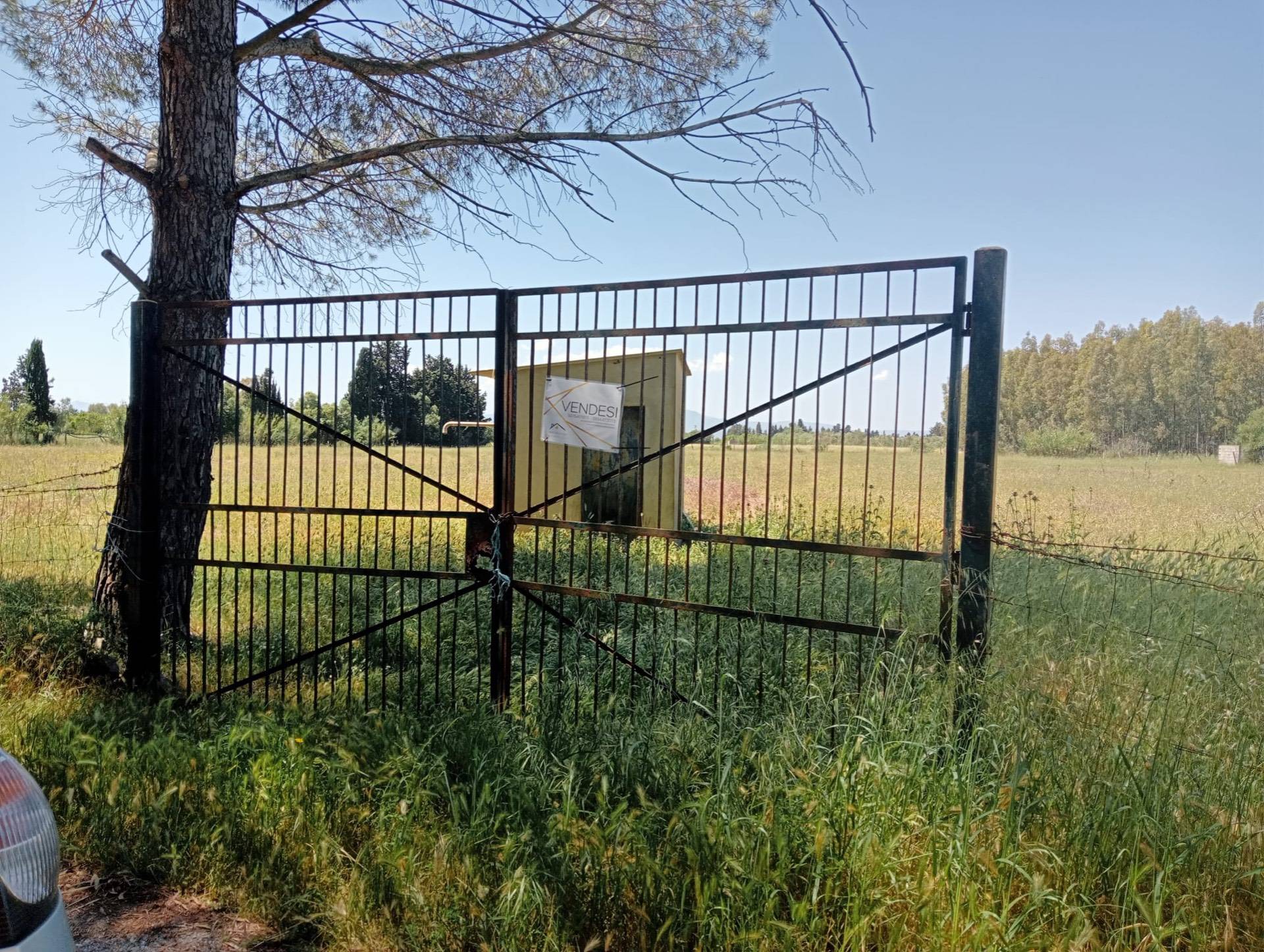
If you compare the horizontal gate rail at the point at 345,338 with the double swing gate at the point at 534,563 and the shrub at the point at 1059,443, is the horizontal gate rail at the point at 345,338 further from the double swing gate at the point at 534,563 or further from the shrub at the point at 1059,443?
the shrub at the point at 1059,443

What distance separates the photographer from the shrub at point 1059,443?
32562 millimetres

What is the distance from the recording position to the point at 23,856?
5.00 ft

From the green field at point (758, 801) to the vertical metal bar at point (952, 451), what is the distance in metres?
0.15

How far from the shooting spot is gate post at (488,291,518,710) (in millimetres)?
3914

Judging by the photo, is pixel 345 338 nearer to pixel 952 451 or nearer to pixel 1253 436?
pixel 952 451

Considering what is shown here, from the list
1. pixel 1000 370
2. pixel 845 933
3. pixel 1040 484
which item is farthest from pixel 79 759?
pixel 1040 484

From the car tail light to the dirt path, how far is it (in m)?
1.06

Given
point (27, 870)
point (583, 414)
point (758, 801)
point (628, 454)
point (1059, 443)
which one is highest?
point (1059, 443)

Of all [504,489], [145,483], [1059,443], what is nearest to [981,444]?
[504,489]

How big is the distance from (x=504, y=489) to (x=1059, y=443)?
121ft

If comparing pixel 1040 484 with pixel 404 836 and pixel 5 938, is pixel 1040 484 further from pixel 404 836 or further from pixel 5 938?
pixel 5 938

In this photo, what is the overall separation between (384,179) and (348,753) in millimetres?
5577

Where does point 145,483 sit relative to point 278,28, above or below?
below

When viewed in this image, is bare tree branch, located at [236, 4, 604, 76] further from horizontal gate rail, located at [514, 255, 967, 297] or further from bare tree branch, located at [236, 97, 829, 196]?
horizontal gate rail, located at [514, 255, 967, 297]
